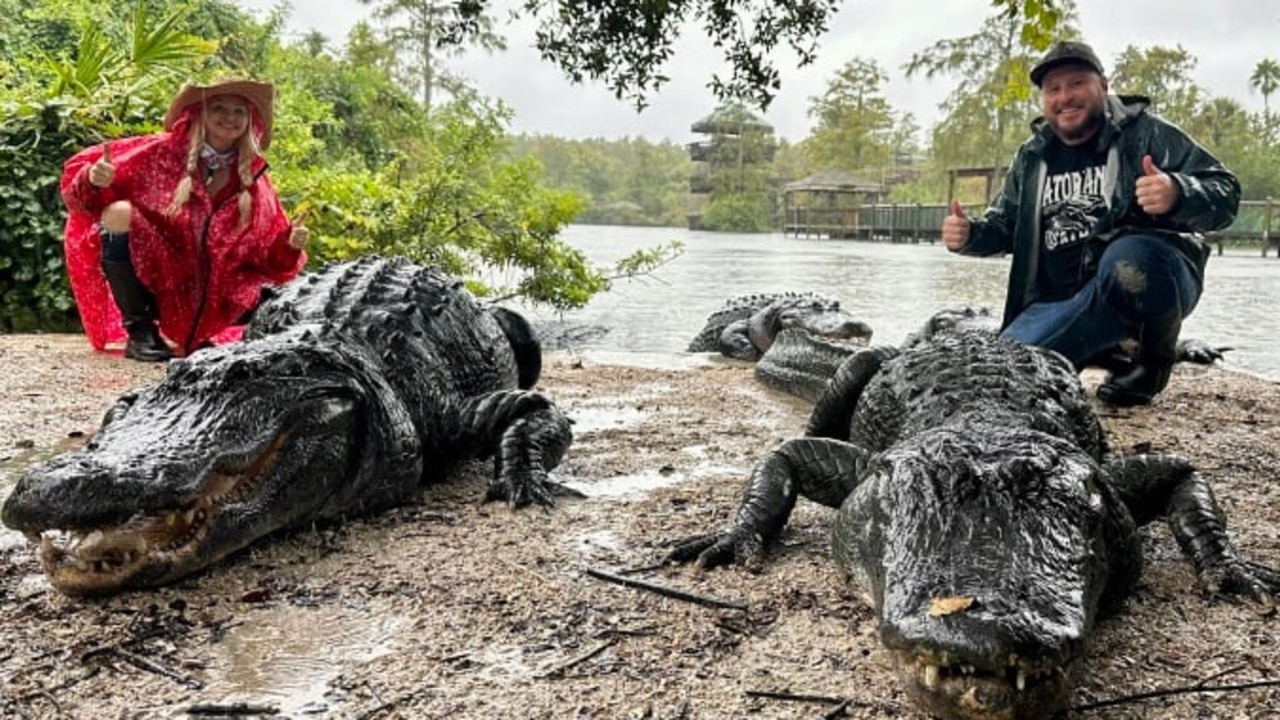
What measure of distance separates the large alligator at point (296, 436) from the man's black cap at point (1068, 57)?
286 centimetres

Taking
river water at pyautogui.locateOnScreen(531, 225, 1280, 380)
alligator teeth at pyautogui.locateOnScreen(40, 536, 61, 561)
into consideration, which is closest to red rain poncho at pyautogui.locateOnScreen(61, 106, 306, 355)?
river water at pyautogui.locateOnScreen(531, 225, 1280, 380)

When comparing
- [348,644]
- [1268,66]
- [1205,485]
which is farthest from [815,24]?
[1268,66]

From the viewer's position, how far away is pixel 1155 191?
3889mm

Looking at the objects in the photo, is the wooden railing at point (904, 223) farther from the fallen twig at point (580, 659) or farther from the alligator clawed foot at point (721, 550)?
the fallen twig at point (580, 659)

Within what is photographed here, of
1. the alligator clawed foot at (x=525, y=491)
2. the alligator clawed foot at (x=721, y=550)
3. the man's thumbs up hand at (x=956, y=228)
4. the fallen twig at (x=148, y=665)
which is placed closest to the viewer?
the fallen twig at (x=148, y=665)

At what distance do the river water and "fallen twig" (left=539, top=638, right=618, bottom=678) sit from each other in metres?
4.84

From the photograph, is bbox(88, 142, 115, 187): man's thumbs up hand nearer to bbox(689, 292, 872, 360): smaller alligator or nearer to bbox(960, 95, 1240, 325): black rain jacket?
bbox(689, 292, 872, 360): smaller alligator

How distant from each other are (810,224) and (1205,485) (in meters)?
42.7

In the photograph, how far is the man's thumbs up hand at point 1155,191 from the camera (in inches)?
153

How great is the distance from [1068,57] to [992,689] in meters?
3.85

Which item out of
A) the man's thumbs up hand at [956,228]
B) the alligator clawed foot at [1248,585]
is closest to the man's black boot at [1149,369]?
the man's thumbs up hand at [956,228]

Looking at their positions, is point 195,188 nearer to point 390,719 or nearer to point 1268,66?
point 390,719

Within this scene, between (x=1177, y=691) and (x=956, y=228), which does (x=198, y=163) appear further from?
(x=1177, y=691)

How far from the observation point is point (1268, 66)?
168 ft
